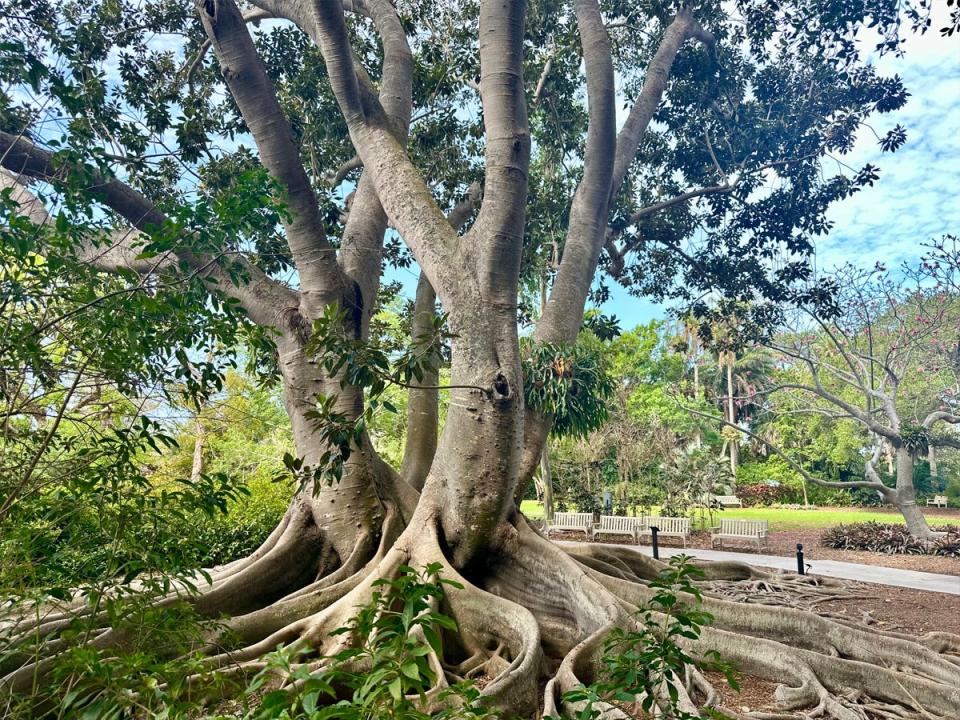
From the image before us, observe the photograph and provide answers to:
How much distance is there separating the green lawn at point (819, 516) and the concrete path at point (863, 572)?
5.74 meters

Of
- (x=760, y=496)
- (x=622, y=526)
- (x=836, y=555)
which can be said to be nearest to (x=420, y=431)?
(x=622, y=526)

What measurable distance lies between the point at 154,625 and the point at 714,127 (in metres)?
10.3

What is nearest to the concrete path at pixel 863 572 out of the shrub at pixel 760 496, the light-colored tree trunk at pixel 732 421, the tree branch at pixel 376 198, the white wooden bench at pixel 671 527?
the white wooden bench at pixel 671 527

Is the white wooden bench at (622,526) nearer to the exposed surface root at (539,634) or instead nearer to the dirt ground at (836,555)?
the dirt ground at (836,555)

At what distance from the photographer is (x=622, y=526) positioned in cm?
1347

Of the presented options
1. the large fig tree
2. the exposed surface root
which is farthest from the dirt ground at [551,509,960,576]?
the exposed surface root

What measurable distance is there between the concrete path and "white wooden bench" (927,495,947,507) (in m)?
18.5

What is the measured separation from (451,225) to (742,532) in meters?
10.3

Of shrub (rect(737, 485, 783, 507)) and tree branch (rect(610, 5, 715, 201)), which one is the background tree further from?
shrub (rect(737, 485, 783, 507))

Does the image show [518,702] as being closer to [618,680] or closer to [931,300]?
[618,680]

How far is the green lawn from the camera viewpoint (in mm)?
18219

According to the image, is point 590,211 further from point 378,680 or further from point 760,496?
point 760,496

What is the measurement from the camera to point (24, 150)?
5.22 m

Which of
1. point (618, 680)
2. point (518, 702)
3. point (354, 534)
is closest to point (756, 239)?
point (354, 534)
